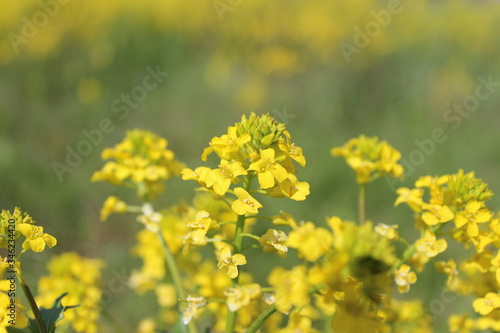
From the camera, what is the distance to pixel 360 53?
11969 mm

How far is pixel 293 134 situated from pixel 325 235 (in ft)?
23.3

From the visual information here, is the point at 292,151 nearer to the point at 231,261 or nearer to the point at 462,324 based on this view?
the point at 231,261

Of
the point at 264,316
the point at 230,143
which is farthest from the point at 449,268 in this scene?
the point at 230,143

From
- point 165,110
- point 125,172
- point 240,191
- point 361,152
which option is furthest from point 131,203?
point 240,191

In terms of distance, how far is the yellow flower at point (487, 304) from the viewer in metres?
2.09

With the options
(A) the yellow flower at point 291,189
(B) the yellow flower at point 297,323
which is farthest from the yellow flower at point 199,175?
(B) the yellow flower at point 297,323

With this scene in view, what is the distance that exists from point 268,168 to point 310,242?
51 centimetres

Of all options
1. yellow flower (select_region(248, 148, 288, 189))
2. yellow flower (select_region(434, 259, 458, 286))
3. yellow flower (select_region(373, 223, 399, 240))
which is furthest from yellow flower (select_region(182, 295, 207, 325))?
yellow flower (select_region(434, 259, 458, 286))

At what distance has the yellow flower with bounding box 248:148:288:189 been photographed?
1.82m

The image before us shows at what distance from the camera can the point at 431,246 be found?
2.12 m

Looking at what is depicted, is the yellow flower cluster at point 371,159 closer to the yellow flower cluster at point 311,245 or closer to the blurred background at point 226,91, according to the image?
the yellow flower cluster at point 311,245

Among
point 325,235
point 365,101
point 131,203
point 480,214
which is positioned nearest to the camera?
point 325,235

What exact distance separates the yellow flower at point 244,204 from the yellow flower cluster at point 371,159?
3.79 ft

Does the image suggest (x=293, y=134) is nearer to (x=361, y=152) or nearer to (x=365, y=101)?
(x=365, y=101)
